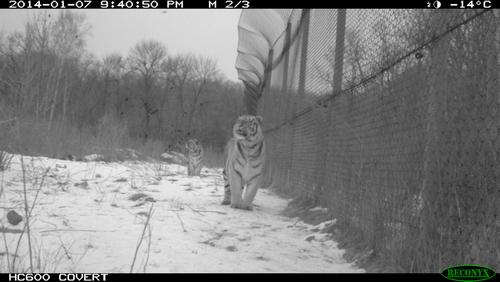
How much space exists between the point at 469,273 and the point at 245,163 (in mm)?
3384

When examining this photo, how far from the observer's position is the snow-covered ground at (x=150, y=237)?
2107 millimetres

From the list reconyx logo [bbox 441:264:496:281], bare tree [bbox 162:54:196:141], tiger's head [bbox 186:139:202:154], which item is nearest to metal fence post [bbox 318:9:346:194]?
reconyx logo [bbox 441:264:496:281]

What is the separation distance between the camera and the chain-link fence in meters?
1.78

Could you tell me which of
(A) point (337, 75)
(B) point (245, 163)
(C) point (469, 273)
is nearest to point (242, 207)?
(B) point (245, 163)

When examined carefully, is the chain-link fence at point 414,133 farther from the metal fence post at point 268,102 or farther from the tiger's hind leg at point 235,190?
the metal fence post at point 268,102

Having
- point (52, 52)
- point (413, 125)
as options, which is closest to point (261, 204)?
point (413, 125)

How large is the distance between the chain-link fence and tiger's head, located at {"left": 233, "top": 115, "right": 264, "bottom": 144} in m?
0.93

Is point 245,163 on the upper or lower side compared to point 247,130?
lower

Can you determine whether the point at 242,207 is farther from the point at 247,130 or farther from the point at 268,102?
the point at 268,102

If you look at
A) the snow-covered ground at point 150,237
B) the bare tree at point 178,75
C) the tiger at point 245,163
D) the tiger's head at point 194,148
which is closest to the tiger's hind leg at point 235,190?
the tiger at point 245,163

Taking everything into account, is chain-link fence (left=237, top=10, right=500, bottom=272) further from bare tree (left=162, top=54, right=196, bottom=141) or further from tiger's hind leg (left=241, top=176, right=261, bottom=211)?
bare tree (left=162, top=54, right=196, bottom=141)

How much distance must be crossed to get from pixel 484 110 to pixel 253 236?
1.89m

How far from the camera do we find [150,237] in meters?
2.39

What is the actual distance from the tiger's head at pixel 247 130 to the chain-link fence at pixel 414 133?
93 centimetres
